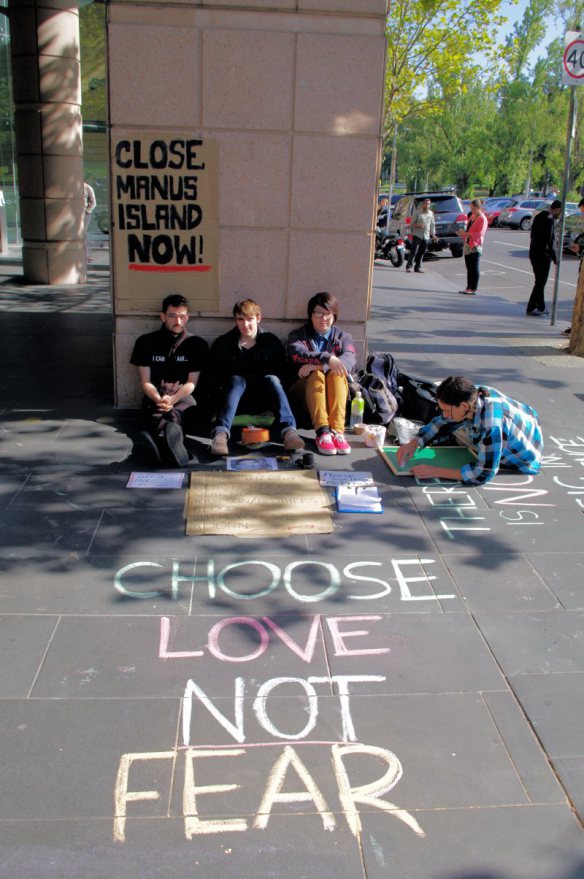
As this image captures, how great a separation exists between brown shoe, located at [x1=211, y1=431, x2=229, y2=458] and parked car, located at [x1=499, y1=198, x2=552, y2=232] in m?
34.4

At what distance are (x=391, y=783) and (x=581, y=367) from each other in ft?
23.1

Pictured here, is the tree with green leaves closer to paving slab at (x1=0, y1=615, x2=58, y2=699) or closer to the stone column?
the stone column

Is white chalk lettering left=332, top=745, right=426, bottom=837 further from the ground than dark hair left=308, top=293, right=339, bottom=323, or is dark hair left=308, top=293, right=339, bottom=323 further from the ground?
dark hair left=308, top=293, right=339, bottom=323

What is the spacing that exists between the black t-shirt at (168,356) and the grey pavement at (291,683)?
2.58 feet

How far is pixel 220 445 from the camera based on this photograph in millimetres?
5840

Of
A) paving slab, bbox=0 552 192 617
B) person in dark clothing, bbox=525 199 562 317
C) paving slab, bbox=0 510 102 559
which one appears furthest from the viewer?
person in dark clothing, bbox=525 199 562 317

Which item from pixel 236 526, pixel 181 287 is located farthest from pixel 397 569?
pixel 181 287

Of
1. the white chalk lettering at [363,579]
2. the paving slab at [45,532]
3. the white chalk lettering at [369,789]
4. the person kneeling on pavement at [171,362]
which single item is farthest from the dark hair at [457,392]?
the white chalk lettering at [369,789]

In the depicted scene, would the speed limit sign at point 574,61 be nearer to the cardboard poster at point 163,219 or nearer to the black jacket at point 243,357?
the cardboard poster at point 163,219

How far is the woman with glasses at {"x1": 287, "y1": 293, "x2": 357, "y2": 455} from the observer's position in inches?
242

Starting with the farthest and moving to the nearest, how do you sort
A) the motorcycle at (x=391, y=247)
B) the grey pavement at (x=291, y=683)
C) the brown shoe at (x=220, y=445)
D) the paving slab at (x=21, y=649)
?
the motorcycle at (x=391, y=247), the brown shoe at (x=220, y=445), the paving slab at (x=21, y=649), the grey pavement at (x=291, y=683)

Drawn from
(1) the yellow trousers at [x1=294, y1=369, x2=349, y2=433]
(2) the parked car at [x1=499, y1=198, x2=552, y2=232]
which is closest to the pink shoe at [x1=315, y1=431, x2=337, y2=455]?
(1) the yellow trousers at [x1=294, y1=369, x2=349, y2=433]

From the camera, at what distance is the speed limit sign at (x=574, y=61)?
388 inches

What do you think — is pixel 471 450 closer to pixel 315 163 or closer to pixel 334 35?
pixel 315 163
